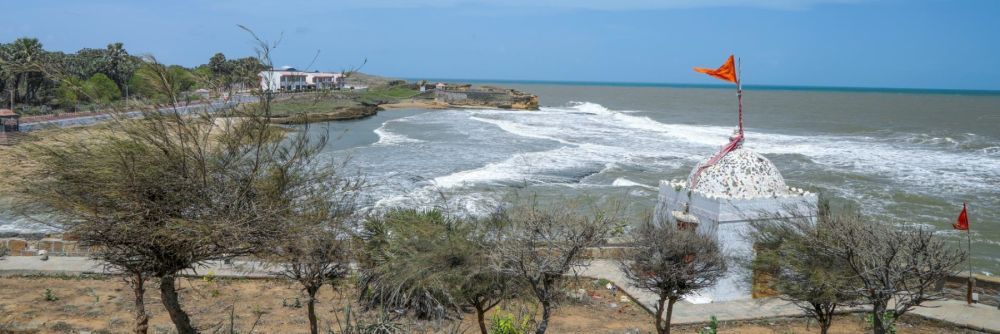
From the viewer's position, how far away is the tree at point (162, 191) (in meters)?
6.96

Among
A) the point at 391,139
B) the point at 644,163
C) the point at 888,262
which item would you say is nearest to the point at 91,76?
the point at 391,139

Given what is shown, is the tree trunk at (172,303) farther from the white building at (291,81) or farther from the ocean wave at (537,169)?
the ocean wave at (537,169)

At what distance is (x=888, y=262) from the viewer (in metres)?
7.92

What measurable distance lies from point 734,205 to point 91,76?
2210 inches

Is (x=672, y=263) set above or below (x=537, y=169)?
above

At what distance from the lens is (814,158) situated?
36.8 meters

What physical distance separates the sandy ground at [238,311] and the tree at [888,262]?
231 centimetres

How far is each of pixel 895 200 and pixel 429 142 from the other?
25.7m

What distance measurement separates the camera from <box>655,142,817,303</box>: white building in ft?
33.6

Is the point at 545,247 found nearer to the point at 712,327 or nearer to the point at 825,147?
the point at 712,327

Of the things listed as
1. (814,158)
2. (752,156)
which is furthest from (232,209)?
(814,158)

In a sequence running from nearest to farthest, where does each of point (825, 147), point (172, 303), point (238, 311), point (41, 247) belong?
point (172, 303) → point (238, 311) → point (41, 247) → point (825, 147)

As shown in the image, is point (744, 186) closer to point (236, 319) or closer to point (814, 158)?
point (236, 319)

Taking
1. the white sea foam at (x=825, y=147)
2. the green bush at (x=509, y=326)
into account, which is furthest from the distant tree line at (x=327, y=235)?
the white sea foam at (x=825, y=147)
